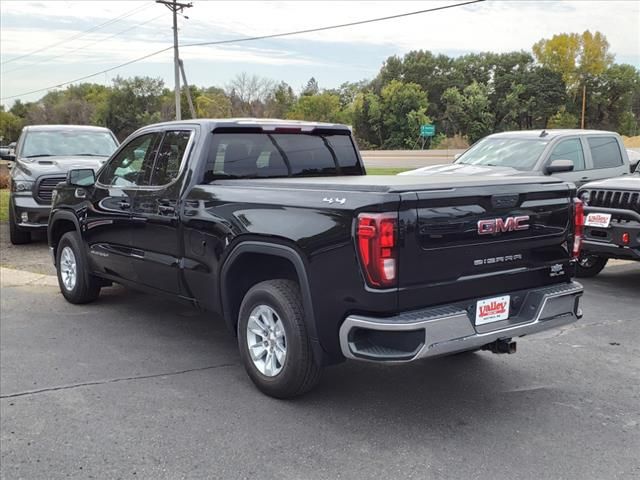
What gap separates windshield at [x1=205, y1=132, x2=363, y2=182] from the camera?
201 inches

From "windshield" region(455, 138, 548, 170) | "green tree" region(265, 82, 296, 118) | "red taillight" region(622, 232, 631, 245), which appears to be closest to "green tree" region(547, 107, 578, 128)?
"green tree" region(265, 82, 296, 118)

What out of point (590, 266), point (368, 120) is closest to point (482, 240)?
point (590, 266)

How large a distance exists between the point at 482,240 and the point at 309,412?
1545 millimetres

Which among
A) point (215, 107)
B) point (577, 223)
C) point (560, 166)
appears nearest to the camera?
point (577, 223)

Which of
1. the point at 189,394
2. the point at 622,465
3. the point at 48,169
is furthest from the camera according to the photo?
the point at 48,169

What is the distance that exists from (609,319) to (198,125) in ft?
14.3

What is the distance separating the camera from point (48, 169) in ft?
33.1

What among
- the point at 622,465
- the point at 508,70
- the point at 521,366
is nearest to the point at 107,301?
the point at 521,366

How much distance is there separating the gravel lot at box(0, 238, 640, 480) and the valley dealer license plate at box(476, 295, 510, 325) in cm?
65

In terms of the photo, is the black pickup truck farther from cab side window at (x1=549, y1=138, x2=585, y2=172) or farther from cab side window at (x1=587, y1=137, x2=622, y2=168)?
cab side window at (x1=587, y1=137, x2=622, y2=168)

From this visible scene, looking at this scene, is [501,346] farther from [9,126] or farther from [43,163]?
[9,126]

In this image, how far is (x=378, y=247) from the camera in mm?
3457

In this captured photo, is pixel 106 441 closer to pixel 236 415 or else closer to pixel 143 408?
pixel 143 408

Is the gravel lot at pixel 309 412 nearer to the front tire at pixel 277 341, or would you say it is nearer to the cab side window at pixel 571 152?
the front tire at pixel 277 341
